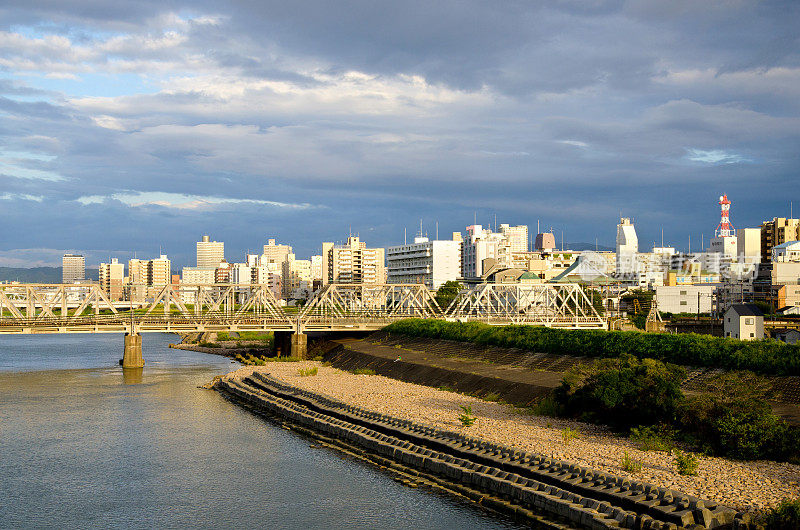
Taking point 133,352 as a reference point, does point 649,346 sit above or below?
above

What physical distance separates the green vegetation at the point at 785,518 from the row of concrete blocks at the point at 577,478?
1.90 ft

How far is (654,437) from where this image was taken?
2958 centimetres

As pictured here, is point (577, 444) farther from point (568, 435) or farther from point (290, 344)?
point (290, 344)

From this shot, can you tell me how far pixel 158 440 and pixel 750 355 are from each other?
92.6ft


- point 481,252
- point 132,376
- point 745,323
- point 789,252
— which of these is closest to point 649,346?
point 745,323

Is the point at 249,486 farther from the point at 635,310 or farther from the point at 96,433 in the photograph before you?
the point at 635,310

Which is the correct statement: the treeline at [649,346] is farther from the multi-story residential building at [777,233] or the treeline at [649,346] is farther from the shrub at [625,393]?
the multi-story residential building at [777,233]

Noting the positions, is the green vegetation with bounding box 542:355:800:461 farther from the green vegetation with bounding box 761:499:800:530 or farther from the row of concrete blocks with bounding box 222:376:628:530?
the green vegetation with bounding box 761:499:800:530

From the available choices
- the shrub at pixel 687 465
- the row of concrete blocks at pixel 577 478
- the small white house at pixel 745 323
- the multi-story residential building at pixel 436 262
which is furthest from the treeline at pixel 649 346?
the multi-story residential building at pixel 436 262

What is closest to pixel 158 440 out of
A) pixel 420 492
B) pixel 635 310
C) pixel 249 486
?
pixel 249 486

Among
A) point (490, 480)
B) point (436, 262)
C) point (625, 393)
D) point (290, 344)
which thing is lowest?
point (490, 480)

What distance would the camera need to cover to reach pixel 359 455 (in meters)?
32.8

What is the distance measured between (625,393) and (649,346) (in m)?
13.2

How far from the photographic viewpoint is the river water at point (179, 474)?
2486cm
